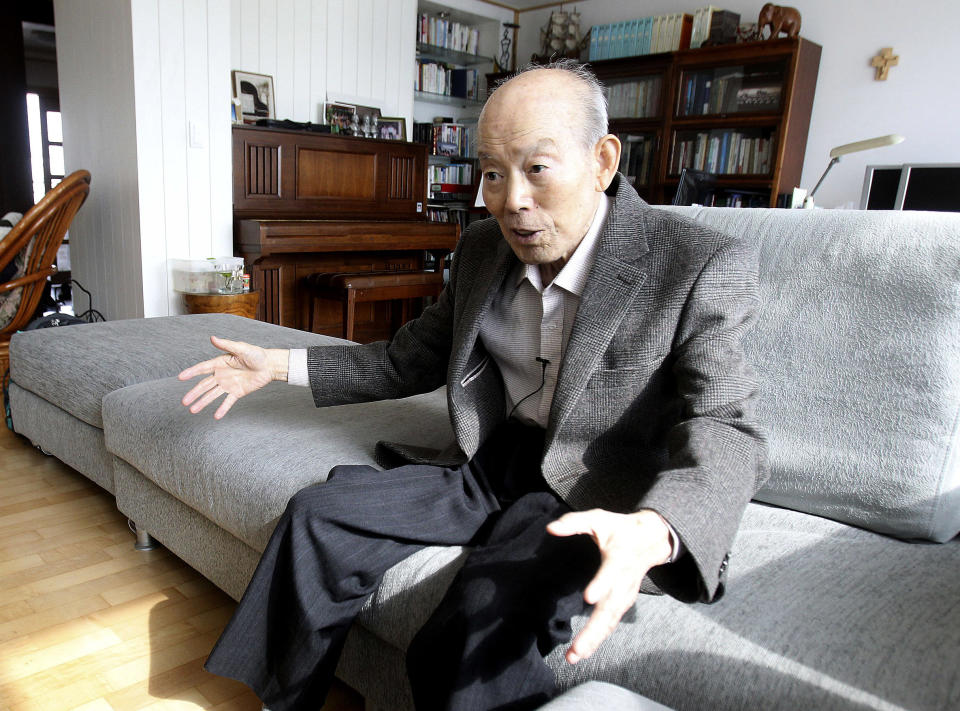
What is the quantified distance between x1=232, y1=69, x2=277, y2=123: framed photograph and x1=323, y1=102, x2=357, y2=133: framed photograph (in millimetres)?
336

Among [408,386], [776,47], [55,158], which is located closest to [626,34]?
[776,47]

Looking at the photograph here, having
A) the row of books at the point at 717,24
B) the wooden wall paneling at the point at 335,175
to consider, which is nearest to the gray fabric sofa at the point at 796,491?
the wooden wall paneling at the point at 335,175

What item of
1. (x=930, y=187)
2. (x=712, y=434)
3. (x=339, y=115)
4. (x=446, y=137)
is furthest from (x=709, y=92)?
Result: (x=712, y=434)

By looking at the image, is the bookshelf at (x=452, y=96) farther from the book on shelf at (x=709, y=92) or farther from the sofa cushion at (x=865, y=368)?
the sofa cushion at (x=865, y=368)

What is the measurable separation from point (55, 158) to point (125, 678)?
28.0 ft

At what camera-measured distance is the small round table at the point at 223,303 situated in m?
3.33

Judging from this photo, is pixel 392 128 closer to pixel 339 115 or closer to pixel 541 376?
pixel 339 115

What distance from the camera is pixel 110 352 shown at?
2.04 meters

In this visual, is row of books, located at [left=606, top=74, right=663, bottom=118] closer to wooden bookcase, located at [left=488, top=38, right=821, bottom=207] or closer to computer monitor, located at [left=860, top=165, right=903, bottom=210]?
wooden bookcase, located at [left=488, top=38, right=821, bottom=207]

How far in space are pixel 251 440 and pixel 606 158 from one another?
868 millimetres

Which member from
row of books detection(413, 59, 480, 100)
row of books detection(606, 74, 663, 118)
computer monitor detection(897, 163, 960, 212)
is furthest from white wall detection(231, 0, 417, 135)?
computer monitor detection(897, 163, 960, 212)

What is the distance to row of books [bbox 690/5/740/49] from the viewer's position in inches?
175

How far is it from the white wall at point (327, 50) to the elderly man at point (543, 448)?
11.6ft

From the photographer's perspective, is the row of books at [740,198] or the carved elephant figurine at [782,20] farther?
the row of books at [740,198]
